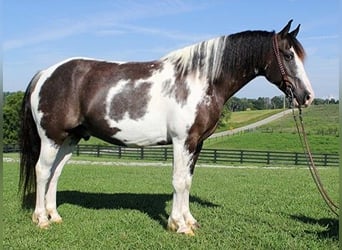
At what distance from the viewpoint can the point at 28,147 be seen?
6.16 meters

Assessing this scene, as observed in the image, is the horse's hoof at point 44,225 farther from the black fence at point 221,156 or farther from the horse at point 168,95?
the black fence at point 221,156

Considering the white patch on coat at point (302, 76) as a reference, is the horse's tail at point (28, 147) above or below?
below

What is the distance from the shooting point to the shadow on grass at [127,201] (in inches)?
264

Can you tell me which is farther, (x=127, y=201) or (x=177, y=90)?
(x=127, y=201)

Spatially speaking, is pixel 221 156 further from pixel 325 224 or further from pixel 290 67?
pixel 290 67

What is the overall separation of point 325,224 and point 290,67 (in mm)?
2412

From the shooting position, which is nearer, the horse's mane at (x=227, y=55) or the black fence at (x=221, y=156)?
the horse's mane at (x=227, y=55)

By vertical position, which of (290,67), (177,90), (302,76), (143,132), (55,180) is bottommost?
(55,180)

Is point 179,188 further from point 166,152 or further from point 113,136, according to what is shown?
point 166,152

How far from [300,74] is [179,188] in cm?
220

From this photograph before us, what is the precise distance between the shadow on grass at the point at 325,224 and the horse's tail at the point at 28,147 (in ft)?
13.5

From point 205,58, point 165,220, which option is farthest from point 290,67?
point 165,220

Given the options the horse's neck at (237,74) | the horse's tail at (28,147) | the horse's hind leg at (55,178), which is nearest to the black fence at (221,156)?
the horse's hind leg at (55,178)

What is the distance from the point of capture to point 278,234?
5.19m
